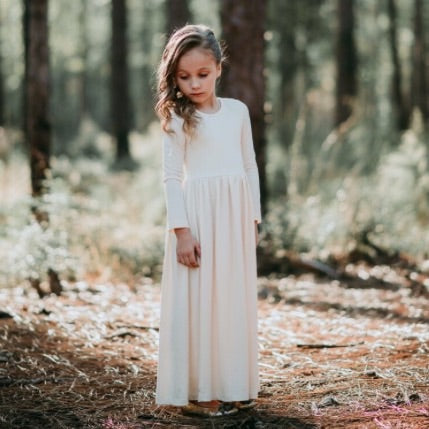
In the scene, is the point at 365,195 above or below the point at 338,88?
below

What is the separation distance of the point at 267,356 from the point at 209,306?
56.6 inches

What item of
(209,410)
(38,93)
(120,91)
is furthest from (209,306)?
(120,91)

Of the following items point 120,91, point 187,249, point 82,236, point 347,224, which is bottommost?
point 82,236

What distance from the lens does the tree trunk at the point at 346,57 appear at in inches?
570

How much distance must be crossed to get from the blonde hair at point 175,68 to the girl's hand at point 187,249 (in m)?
0.49

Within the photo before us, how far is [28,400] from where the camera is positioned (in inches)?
146

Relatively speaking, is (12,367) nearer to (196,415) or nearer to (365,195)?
(196,415)

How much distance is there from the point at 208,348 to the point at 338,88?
12.0 metres

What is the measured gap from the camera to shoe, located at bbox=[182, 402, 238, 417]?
3.45m

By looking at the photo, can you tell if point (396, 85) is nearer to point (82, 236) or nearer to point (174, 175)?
point (82, 236)

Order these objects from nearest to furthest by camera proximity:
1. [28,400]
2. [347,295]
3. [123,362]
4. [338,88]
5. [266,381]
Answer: [28,400], [266,381], [123,362], [347,295], [338,88]

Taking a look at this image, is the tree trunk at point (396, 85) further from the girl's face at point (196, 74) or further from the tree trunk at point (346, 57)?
the girl's face at point (196, 74)

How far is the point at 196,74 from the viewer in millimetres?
3355

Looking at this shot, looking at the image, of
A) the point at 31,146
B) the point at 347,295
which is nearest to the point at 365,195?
the point at 347,295
